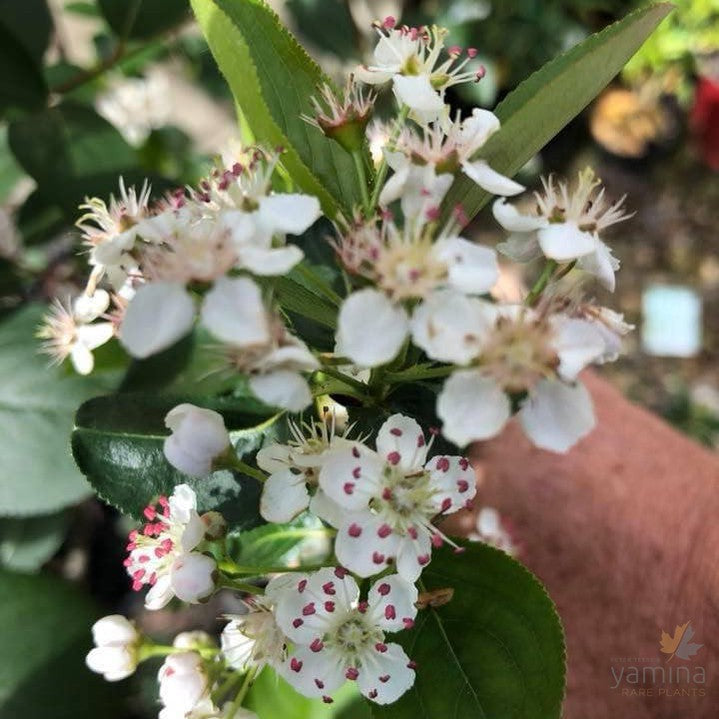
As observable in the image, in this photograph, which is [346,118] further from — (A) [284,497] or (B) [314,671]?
(B) [314,671]

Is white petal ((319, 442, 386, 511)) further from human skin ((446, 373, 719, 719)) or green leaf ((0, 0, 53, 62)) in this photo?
green leaf ((0, 0, 53, 62))

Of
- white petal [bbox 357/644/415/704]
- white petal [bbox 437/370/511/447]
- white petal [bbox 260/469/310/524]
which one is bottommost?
white petal [bbox 357/644/415/704]

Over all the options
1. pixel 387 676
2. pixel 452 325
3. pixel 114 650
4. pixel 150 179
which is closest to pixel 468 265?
pixel 452 325

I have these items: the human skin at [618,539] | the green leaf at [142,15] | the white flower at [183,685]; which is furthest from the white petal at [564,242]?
the green leaf at [142,15]

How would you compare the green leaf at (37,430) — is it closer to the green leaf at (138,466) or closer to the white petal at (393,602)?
the green leaf at (138,466)

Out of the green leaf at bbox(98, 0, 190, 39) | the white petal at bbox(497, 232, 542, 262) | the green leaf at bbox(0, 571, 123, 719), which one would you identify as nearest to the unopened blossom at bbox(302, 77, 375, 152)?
the white petal at bbox(497, 232, 542, 262)

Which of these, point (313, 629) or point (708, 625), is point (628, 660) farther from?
point (313, 629)

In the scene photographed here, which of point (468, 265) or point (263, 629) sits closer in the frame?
point (468, 265)
